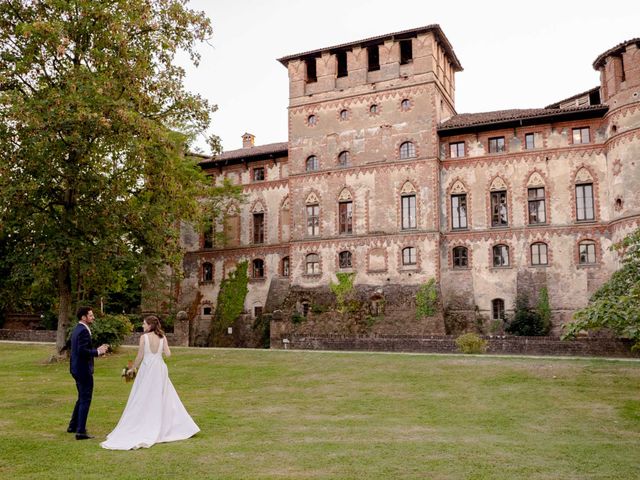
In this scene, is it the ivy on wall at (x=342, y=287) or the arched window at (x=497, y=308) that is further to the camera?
the ivy on wall at (x=342, y=287)

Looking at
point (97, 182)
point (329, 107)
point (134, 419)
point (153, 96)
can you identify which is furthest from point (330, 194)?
point (134, 419)

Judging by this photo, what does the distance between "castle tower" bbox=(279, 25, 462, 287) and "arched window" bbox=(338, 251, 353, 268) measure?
61mm

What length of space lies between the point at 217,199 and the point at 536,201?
2061cm

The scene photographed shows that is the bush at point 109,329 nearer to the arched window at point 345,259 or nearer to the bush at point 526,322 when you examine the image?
the arched window at point 345,259

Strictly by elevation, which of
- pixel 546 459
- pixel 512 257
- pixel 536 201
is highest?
pixel 536 201

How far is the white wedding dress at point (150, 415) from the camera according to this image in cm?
937

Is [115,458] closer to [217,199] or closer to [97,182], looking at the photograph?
[97,182]

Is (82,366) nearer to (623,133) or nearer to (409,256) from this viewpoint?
(409,256)

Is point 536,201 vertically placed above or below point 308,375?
above

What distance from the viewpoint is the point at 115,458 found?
8.55 meters

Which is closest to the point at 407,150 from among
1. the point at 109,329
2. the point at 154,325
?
the point at 109,329

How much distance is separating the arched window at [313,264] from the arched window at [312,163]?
18.2 ft

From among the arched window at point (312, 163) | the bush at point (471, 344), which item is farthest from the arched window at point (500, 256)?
the arched window at point (312, 163)

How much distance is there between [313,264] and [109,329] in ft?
51.7
